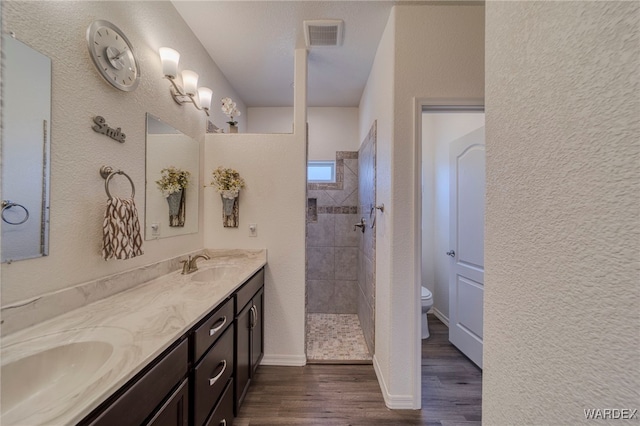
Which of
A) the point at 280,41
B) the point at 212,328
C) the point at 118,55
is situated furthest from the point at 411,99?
the point at 212,328

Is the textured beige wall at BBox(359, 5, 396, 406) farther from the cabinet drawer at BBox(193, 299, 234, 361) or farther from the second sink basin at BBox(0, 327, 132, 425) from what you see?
the second sink basin at BBox(0, 327, 132, 425)

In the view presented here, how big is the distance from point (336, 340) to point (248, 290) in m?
1.33

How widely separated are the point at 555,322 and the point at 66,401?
3.51 feet

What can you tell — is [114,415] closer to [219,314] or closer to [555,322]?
[219,314]

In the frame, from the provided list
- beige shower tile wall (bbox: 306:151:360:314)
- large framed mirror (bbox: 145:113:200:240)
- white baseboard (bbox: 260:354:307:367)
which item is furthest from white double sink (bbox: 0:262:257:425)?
beige shower tile wall (bbox: 306:151:360:314)

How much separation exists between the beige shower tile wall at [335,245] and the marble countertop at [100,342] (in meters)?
1.94

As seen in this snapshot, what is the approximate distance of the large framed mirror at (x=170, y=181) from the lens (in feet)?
4.95

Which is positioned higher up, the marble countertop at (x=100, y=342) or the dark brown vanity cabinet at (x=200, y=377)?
the marble countertop at (x=100, y=342)

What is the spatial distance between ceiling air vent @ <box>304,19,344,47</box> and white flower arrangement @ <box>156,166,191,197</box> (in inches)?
58.9

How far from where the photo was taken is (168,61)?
152 centimetres

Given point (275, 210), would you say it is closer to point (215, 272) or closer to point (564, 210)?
point (215, 272)

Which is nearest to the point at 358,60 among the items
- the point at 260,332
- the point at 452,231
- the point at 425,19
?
the point at 425,19

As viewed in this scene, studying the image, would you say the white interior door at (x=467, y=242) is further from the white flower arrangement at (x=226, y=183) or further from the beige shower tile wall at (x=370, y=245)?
the white flower arrangement at (x=226, y=183)

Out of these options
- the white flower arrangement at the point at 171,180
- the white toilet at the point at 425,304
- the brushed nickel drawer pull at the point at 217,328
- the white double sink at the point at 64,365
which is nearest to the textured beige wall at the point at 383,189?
the white toilet at the point at 425,304
